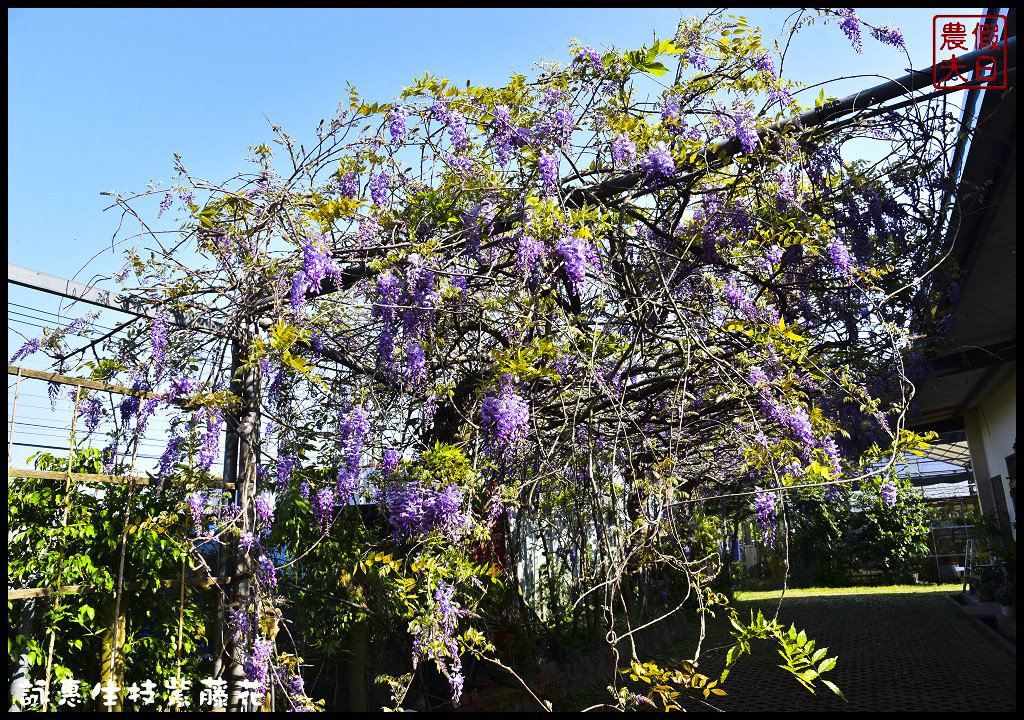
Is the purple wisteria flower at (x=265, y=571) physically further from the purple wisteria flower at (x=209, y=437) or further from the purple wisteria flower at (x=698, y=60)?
the purple wisteria flower at (x=698, y=60)

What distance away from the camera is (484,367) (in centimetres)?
347

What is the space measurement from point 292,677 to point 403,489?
0.85m

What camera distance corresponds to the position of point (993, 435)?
1006 cm

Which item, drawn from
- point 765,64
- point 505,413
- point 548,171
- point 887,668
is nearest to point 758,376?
point 505,413

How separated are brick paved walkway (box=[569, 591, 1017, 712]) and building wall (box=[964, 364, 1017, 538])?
166 centimetres

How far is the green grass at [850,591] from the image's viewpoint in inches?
500

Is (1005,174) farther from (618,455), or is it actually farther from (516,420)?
(516,420)

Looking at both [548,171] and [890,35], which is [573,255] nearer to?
[548,171]

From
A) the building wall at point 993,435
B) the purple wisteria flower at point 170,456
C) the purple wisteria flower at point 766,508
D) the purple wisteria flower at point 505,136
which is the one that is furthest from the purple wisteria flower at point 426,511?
the building wall at point 993,435

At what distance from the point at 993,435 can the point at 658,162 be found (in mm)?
9232

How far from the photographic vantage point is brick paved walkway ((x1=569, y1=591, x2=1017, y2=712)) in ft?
15.7

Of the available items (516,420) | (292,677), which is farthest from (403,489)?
(292,677)

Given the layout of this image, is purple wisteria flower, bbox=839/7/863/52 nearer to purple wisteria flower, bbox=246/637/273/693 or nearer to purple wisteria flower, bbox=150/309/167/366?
purple wisteria flower, bbox=150/309/167/366

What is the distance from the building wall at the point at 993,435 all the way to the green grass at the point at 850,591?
2.35m
